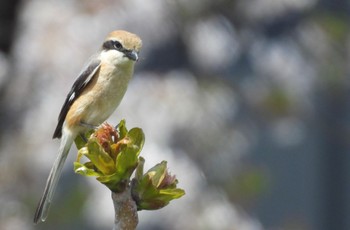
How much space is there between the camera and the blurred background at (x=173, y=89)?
17.5 ft

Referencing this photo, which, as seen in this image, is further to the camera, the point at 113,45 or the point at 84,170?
the point at 113,45

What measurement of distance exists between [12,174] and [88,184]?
423mm

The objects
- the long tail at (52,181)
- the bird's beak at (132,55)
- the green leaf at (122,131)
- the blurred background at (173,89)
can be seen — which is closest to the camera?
the green leaf at (122,131)

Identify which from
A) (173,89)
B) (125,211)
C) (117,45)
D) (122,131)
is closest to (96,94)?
(117,45)

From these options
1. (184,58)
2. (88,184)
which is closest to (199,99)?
(184,58)

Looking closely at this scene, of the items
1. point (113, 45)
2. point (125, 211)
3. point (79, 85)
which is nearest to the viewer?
point (125, 211)

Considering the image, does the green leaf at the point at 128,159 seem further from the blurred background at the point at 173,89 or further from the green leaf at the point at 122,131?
the blurred background at the point at 173,89

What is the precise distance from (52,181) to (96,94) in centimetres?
36

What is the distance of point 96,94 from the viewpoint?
2.80 m

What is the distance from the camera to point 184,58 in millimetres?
5590

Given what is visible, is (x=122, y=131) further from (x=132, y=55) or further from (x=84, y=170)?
(x=132, y=55)

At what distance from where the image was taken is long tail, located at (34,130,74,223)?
7.47 feet

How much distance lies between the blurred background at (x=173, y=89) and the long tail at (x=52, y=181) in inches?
96.1

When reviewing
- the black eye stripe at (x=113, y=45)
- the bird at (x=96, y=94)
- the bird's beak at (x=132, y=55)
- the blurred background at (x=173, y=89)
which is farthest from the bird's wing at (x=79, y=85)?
the blurred background at (x=173, y=89)
